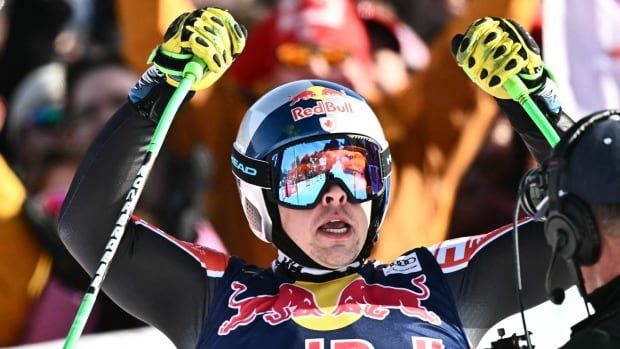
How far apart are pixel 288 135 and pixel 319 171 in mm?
158

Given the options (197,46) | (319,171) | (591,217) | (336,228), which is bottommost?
(591,217)

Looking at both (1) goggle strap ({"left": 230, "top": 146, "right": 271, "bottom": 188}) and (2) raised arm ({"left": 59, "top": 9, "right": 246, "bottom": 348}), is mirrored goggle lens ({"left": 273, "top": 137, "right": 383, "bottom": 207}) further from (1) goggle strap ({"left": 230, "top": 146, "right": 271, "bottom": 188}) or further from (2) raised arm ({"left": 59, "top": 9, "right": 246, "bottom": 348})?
(2) raised arm ({"left": 59, "top": 9, "right": 246, "bottom": 348})

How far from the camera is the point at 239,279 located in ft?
16.0

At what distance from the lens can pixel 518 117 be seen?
4.99 metres

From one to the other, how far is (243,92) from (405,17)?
1.52 meters

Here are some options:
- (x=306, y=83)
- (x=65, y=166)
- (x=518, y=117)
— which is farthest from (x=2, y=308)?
(x=518, y=117)

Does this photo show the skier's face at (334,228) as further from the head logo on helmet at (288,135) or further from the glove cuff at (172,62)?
the glove cuff at (172,62)

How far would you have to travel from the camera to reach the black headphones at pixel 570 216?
12.1 ft

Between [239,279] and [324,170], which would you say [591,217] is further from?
[239,279]

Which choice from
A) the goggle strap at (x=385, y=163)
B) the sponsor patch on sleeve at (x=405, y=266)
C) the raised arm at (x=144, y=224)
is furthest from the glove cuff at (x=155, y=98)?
the sponsor patch on sleeve at (x=405, y=266)

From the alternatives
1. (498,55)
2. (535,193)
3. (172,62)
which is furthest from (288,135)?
Result: (535,193)

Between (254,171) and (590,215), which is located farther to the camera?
(254,171)

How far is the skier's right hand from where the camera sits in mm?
4846

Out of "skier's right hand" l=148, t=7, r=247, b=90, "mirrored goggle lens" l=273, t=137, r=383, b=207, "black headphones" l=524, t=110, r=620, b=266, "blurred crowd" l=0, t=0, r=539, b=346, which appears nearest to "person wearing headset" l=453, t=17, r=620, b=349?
"black headphones" l=524, t=110, r=620, b=266
